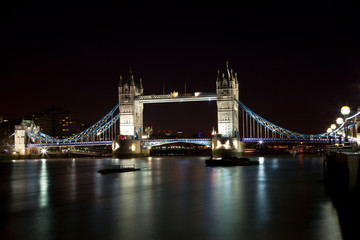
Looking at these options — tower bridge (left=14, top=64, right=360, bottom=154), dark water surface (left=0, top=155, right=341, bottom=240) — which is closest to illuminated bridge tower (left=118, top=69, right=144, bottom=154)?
tower bridge (left=14, top=64, right=360, bottom=154)

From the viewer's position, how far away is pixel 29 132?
77500mm

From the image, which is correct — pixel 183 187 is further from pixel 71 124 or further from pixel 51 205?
pixel 71 124

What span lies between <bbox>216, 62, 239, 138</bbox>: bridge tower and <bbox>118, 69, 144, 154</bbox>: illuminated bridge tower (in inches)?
509

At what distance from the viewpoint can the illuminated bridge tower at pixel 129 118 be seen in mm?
62844

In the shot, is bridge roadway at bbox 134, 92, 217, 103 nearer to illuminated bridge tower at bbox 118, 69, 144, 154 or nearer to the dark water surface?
illuminated bridge tower at bbox 118, 69, 144, 154

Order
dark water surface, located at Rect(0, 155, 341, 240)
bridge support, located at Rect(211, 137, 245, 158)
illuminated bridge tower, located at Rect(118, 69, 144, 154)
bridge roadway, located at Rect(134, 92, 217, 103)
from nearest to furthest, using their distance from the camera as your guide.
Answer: dark water surface, located at Rect(0, 155, 341, 240)
bridge support, located at Rect(211, 137, 245, 158)
bridge roadway, located at Rect(134, 92, 217, 103)
illuminated bridge tower, located at Rect(118, 69, 144, 154)

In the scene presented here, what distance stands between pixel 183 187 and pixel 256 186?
361 centimetres

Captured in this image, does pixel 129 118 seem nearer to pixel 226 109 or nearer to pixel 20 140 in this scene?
pixel 226 109

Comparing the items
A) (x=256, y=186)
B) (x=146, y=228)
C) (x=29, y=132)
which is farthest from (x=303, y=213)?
(x=29, y=132)

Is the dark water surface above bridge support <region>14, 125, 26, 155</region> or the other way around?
the other way around

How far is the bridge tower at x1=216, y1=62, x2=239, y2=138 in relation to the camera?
60344 mm

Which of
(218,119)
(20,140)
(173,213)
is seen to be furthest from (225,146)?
(173,213)

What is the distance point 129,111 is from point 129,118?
108 cm

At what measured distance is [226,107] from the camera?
199 feet
